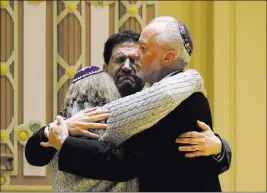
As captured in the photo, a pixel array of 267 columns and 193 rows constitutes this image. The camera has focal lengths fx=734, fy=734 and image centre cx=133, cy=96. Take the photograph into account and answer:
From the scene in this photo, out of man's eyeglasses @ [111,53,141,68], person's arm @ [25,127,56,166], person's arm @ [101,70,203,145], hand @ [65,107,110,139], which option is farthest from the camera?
man's eyeglasses @ [111,53,141,68]

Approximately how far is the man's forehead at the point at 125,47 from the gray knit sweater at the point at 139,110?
1.73 feet

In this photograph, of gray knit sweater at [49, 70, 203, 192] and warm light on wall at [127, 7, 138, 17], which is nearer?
gray knit sweater at [49, 70, 203, 192]

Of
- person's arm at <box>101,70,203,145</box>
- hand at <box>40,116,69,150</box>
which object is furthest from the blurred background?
person's arm at <box>101,70,203,145</box>

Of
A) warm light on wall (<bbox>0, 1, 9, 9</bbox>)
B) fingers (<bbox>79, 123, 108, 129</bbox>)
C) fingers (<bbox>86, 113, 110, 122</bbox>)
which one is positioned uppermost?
warm light on wall (<bbox>0, 1, 9, 9</bbox>)

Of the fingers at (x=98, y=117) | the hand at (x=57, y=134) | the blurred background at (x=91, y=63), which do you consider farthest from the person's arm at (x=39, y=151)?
the blurred background at (x=91, y=63)

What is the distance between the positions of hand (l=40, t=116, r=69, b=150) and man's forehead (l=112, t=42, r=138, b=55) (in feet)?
1.77

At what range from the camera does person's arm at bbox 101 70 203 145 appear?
74.0 inches

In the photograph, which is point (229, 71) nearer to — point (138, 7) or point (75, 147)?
point (138, 7)

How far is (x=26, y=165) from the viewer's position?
378 centimetres

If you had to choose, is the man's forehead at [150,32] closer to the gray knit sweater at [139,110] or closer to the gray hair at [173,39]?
the gray hair at [173,39]

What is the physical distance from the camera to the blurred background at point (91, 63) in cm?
380

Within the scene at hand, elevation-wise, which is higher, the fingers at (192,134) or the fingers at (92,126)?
the fingers at (92,126)

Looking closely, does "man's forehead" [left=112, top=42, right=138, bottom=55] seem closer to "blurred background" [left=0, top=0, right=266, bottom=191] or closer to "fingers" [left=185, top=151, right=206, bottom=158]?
"fingers" [left=185, top=151, right=206, bottom=158]

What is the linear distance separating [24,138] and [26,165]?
0.14 m
